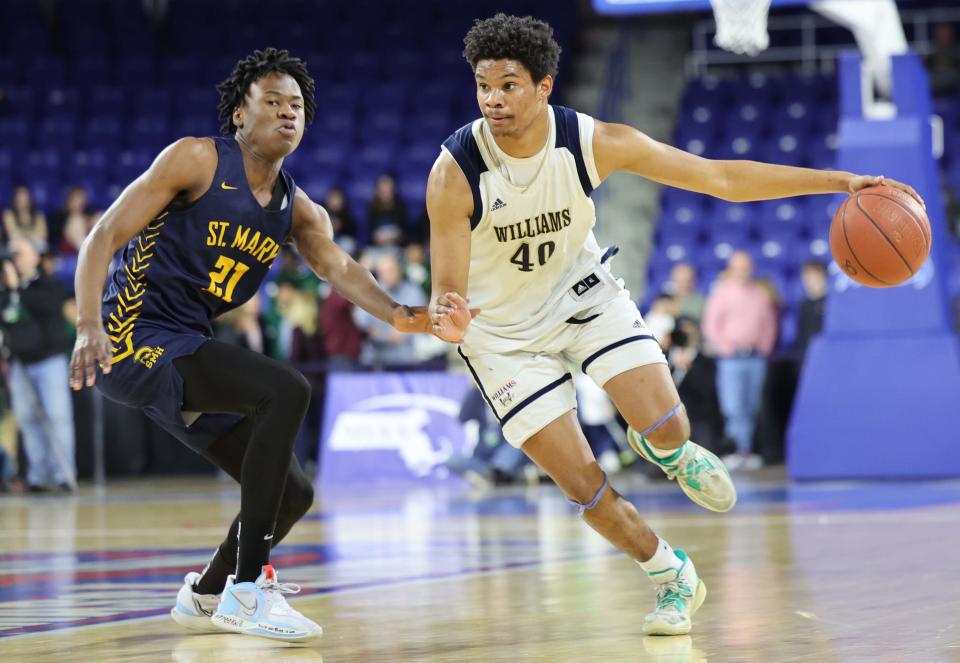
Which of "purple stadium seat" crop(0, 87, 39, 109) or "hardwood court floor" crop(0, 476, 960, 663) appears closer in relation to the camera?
"hardwood court floor" crop(0, 476, 960, 663)

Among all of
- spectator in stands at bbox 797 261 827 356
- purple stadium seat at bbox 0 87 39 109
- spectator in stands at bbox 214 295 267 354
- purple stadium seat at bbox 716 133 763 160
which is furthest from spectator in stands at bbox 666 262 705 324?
purple stadium seat at bbox 0 87 39 109

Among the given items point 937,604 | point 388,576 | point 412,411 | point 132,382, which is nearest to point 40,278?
point 412,411

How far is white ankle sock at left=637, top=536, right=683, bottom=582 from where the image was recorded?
4.75m

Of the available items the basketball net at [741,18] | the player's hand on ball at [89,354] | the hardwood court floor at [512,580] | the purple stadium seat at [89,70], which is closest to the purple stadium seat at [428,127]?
the purple stadium seat at [89,70]

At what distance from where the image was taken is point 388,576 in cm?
619

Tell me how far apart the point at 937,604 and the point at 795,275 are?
36.1 feet

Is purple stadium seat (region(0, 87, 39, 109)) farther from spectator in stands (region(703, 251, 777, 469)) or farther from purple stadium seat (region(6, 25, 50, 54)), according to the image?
spectator in stands (region(703, 251, 777, 469))

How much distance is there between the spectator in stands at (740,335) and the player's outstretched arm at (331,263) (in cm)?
853

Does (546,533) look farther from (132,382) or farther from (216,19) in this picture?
(216,19)

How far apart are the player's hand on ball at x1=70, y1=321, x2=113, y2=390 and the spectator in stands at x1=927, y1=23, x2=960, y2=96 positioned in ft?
45.1

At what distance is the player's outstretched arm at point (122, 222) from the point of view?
434 centimetres

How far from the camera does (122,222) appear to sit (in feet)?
15.0

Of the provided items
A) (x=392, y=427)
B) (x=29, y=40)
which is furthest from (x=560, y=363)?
(x=29, y=40)

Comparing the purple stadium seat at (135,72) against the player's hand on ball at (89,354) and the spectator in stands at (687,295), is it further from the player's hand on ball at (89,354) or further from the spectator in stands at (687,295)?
the player's hand on ball at (89,354)
